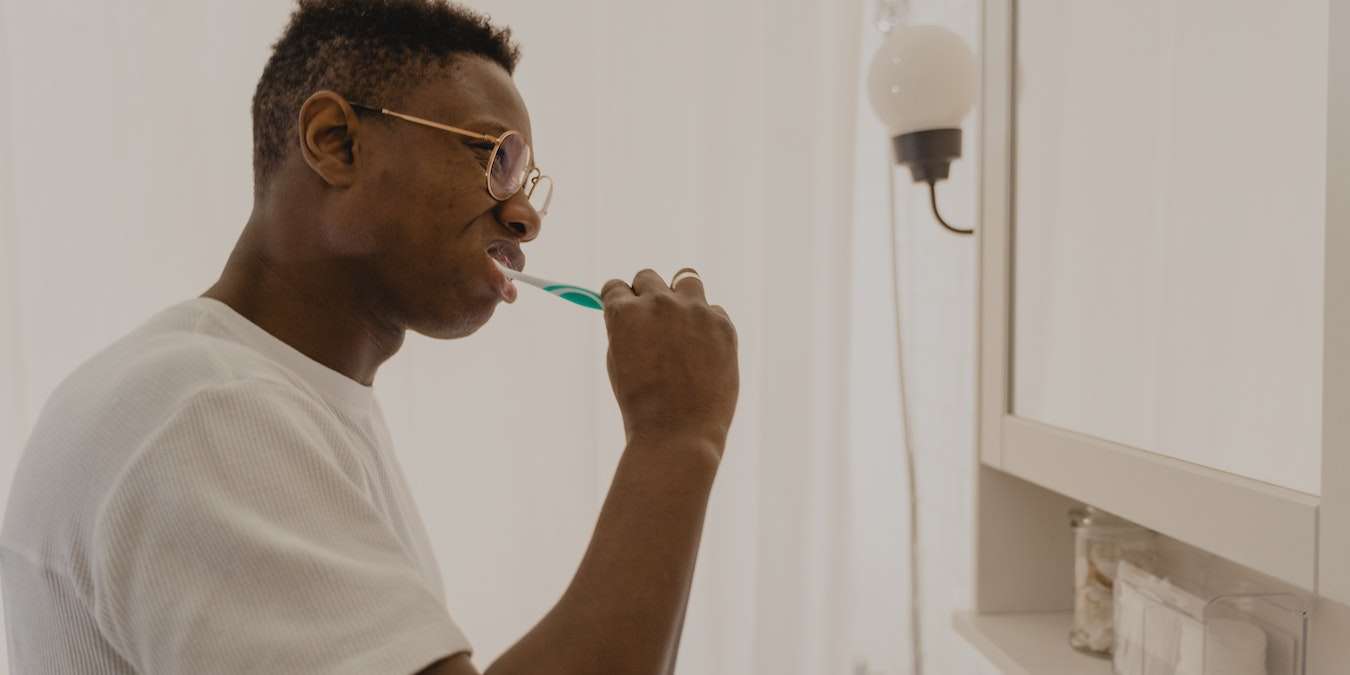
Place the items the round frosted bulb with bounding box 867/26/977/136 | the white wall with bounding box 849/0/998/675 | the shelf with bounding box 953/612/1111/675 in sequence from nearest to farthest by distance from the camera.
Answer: the shelf with bounding box 953/612/1111/675
the round frosted bulb with bounding box 867/26/977/136
the white wall with bounding box 849/0/998/675

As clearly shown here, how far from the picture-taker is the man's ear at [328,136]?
683 mm

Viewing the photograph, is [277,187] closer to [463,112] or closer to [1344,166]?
[463,112]

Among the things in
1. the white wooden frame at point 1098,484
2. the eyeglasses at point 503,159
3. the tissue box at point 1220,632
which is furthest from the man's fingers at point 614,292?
the tissue box at point 1220,632

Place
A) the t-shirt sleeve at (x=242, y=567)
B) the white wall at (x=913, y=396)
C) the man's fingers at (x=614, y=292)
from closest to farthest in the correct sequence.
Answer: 1. the t-shirt sleeve at (x=242, y=567)
2. the man's fingers at (x=614, y=292)
3. the white wall at (x=913, y=396)

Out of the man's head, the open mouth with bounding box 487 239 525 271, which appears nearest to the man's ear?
the man's head

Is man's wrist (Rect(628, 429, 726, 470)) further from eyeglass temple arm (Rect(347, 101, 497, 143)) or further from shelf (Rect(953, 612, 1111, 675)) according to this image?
shelf (Rect(953, 612, 1111, 675))

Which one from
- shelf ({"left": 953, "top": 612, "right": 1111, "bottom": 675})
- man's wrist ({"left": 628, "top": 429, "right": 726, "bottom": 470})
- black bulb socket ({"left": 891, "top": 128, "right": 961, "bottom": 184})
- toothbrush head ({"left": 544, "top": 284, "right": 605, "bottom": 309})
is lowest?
shelf ({"left": 953, "top": 612, "right": 1111, "bottom": 675})

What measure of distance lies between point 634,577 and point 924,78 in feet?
2.38

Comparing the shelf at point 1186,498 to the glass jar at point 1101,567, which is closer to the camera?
the shelf at point 1186,498

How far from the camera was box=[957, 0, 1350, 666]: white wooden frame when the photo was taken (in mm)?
495

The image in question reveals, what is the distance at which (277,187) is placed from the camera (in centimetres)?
71

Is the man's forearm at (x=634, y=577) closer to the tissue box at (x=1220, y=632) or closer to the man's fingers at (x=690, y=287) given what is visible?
the man's fingers at (x=690, y=287)

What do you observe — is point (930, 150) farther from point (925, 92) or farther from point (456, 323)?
point (456, 323)

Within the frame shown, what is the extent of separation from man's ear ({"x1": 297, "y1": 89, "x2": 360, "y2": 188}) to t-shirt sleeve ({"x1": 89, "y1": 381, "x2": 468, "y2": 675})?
0.22 m
